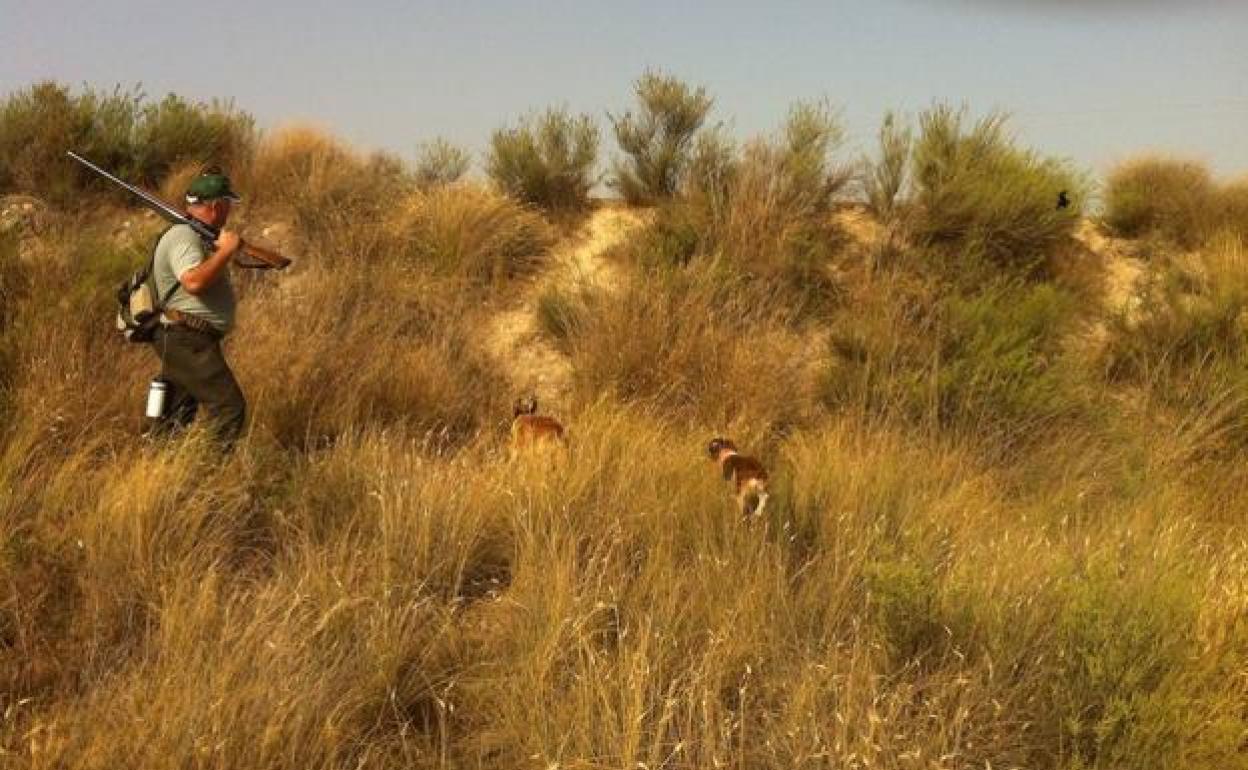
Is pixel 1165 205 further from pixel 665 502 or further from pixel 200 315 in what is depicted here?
pixel 200 315

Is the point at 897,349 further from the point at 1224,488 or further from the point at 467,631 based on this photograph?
the point at 467,631

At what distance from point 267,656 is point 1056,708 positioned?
2659 millimetres

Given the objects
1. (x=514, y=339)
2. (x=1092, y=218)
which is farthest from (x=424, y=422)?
(x=1092, y=218)

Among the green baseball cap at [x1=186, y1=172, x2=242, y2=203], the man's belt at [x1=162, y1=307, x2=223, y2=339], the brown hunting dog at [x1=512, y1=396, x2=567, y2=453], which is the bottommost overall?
the brown hunting dog at [x1=512, y1=396, x2=567, y2=453]

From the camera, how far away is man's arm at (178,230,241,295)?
5277 millimetres

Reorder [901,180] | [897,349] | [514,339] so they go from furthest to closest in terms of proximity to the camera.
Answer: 1. [901,180]
2. [514,339]
3. [897,349]

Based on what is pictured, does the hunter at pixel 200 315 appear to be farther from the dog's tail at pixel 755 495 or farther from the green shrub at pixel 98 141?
the green shrub at pixel 98 141

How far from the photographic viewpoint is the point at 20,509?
448cm

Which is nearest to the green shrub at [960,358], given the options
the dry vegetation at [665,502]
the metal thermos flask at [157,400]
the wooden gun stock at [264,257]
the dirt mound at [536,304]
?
the dry vegetation at [665,502]

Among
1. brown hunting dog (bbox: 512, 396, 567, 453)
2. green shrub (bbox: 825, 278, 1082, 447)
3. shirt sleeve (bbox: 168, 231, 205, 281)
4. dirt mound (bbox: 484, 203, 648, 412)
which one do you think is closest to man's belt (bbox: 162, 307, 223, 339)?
shirt sleeve (bbox: 168, 231, 205, 281)

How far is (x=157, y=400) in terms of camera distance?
18.4 feet

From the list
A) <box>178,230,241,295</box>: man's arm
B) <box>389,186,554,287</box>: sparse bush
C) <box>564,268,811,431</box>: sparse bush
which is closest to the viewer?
<box>178,230,241,295</box>: man's arm

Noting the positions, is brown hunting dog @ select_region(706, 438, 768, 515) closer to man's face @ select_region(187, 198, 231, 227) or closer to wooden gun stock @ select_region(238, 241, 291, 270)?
wooden gun stock @ select_region(238, 241, 291, 270)

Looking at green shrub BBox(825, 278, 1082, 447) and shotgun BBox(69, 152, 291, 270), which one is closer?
shotgun BBox(69, 152, 291, 270)
